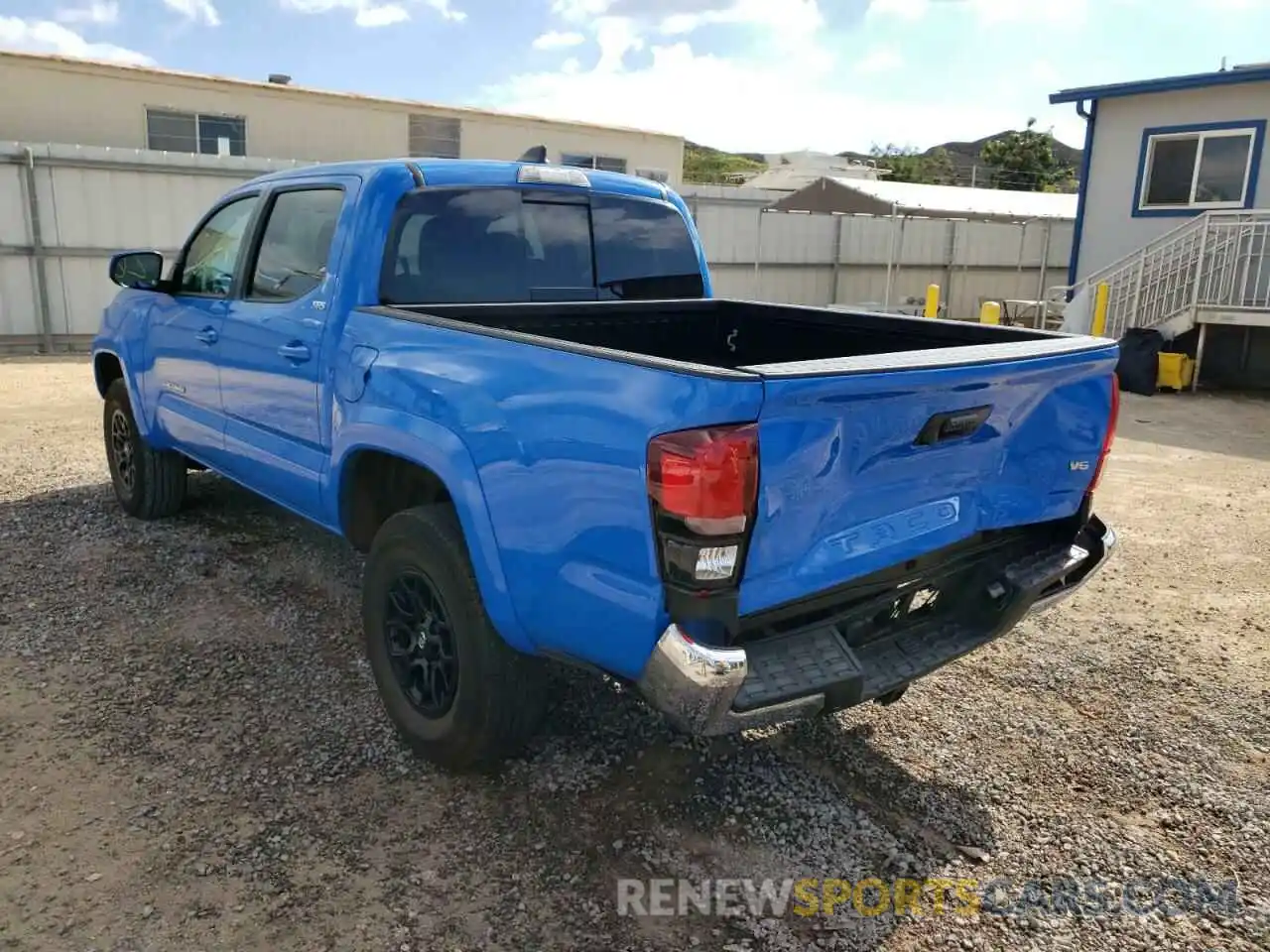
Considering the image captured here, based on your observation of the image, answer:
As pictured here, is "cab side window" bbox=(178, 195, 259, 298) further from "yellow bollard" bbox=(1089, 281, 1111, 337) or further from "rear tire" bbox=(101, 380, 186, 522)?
"yellow bollard" bbox=(1089, 281, 1111, 337)

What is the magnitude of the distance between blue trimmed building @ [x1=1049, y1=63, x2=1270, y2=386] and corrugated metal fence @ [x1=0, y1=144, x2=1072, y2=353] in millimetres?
4383

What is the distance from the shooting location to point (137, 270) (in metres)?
5.15

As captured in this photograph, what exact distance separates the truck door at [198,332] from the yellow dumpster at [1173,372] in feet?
37.5

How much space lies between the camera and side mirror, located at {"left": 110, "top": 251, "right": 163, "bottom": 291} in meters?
5.10

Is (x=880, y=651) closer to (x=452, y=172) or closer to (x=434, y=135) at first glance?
(x=452, y=172)

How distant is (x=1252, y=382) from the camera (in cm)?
1340

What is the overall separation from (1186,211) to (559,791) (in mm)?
14487

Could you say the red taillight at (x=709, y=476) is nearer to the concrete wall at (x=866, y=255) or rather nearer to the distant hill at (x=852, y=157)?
the concrete wall at (x=866, y=255)

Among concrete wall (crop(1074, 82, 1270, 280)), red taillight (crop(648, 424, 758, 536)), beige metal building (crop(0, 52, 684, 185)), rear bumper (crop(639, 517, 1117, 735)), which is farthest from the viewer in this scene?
beige metal building (crop(0, 52, 684, 185))

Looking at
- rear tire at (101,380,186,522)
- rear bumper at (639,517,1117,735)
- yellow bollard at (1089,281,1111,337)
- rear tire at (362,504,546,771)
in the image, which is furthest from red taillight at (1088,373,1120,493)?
yellow bollard at (1089,281,1111,337)

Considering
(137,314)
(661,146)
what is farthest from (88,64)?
(137,314)

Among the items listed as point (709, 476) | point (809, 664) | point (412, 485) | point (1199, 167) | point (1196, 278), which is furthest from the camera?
point (1199, 167)

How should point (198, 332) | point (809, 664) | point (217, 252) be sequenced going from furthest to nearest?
1. point (217, 252)
2. point (198, 332)
3. point (809, 664)

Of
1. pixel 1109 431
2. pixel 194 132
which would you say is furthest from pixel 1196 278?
pixel 194 132
